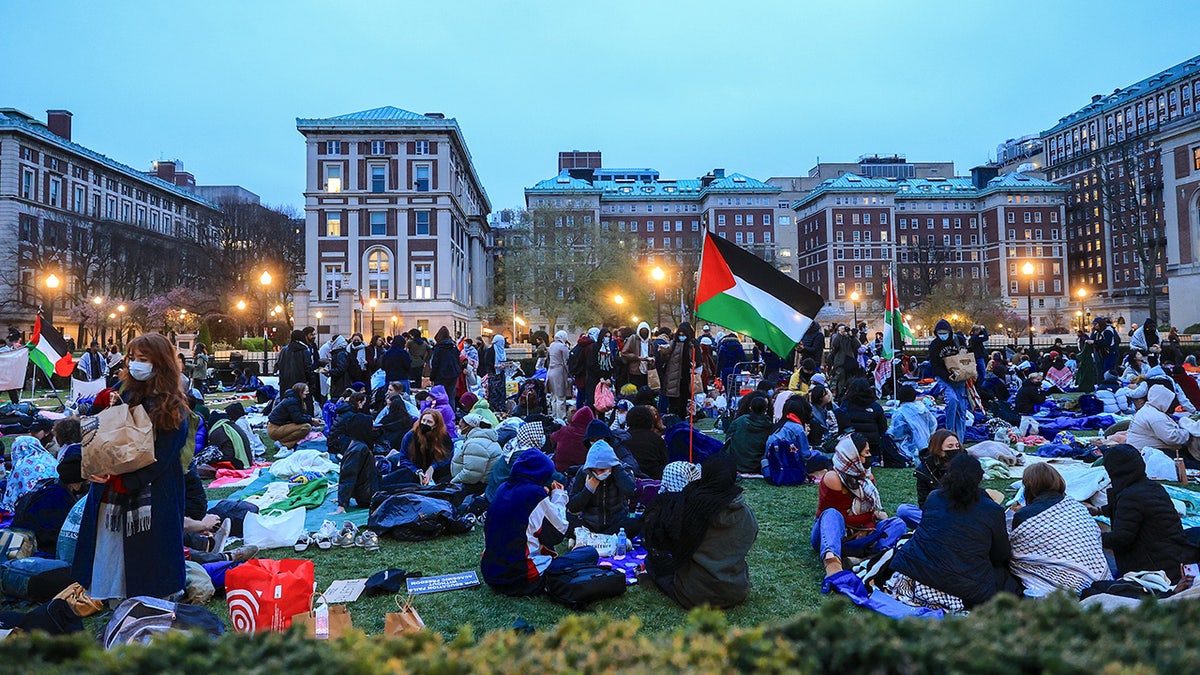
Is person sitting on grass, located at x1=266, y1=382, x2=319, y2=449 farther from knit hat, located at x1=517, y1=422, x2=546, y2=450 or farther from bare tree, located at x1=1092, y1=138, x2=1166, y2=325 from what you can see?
bare tree, located at x1=1092, y1=138, x2=1166, y2=325

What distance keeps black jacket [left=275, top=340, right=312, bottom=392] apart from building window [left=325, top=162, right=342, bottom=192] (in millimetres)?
44388

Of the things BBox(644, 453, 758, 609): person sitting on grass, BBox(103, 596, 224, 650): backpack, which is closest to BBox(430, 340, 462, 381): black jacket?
BBox(644, 453, 758, 609): person sitting on grass

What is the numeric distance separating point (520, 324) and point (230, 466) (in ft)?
181

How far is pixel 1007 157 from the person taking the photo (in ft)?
403

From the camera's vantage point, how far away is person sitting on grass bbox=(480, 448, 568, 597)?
5492 millimetres

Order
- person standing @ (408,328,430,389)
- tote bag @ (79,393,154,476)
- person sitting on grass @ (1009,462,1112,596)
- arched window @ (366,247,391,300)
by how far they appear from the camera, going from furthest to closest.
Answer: arched window @ (366,247,391,300)
person standing @ (408,328,430,389)
person sitting on grass @ (1009,462,1112,596)
tote bag @ (79,393,154,476)

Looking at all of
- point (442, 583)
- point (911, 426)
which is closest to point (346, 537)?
point (442, 583)

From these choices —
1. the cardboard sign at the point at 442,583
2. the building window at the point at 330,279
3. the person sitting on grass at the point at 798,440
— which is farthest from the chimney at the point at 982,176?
the cardboard sign at the point at 442,583

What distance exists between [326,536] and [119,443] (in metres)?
2.99

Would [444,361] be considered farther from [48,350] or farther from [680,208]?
[680,208]

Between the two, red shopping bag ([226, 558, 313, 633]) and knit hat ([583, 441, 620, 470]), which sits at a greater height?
knit hat ([583, 441, 620, 470])

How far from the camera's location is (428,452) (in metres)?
9.34

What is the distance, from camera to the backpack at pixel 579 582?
5.23 m

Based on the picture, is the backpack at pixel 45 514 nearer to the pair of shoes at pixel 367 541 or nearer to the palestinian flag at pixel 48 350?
the pair of shoes at pixel 367 541
